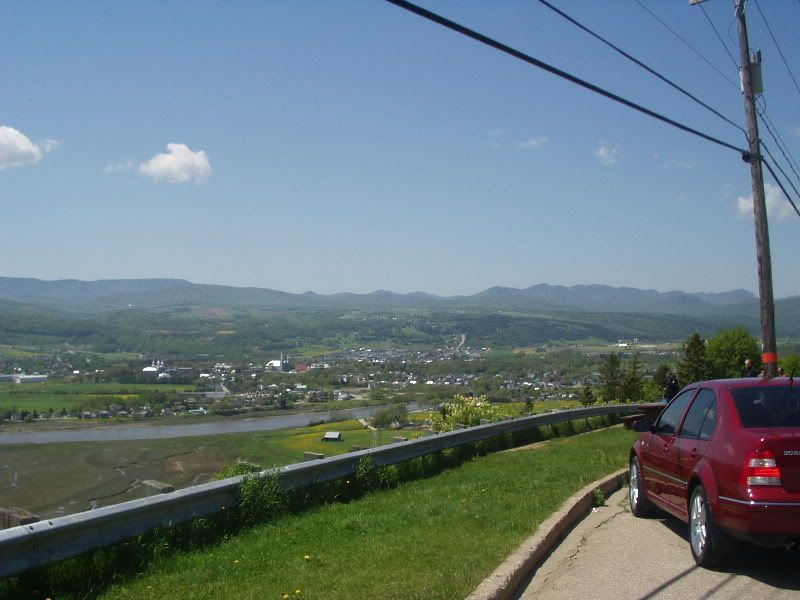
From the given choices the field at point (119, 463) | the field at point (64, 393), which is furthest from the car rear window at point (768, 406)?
the field at point (64, 393)

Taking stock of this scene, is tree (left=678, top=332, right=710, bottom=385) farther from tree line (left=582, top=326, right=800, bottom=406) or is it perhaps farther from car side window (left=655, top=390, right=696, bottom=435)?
car side window (left=655, top=390, right=696, bottom=435)

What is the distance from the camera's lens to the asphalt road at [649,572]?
259 inches

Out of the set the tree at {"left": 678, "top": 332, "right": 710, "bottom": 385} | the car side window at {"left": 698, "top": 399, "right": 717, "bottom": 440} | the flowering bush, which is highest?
the car side window at {"left": 698, "top": 399, "right": 717, "bottom": 440}

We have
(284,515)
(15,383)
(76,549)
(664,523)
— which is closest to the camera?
(76,549)

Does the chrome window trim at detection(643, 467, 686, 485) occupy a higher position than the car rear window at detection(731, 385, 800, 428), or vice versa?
the car rear window at detection(731, 385, 800, 428)

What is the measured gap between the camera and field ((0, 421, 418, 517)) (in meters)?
10.3

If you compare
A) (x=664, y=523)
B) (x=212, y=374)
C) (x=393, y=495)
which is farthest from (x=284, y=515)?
(x=212, y=374)

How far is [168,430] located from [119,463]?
650 cm

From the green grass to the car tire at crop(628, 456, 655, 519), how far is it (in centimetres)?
76

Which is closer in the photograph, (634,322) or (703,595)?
(703,595)

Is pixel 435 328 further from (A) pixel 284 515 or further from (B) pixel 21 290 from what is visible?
(B) pixel 21 290

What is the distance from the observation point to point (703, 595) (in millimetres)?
6457

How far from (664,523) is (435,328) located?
87.9 metres

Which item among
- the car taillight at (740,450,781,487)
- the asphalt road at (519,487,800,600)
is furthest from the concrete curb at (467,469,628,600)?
the car taillight at (740,450,781,487)
